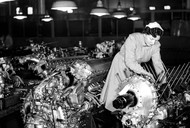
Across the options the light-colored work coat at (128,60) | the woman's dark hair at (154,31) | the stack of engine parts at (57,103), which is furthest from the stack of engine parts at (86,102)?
the woman's dark hair at (154,31)

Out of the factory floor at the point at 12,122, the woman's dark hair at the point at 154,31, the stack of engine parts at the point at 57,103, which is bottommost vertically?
the factory floor at the point at 12,122

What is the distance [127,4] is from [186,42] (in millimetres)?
3237

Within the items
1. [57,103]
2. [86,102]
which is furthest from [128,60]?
[57,103]

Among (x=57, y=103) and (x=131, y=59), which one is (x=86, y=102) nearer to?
(x=57, y=103)

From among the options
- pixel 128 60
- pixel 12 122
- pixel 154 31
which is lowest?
pixel 12 122

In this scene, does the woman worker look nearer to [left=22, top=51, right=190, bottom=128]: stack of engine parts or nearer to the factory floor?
[left=22, top=51, right=190, bottom=128]: stack of engine parts

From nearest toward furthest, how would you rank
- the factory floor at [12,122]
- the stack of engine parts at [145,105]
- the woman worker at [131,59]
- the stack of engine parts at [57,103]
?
the stack of engine parts at [145,105] → the stack of engine parts at [57,103] → the woman worker at [131,59] → the factory floor at [12,122]

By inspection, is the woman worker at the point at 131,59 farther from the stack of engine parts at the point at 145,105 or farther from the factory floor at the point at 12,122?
the factory floor at the point at 12,122

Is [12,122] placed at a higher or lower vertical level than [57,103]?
lower

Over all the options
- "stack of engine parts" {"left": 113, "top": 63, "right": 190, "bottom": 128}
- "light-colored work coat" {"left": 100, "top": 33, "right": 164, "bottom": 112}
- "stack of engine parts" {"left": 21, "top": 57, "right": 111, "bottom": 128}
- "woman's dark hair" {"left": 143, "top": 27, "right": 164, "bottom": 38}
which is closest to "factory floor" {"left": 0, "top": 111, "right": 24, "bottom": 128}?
"stack of engine parts" {"left": 21, "top": 57, "right": 111, "bottom": 128}

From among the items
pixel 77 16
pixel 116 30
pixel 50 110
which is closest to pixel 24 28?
pixel 77 16

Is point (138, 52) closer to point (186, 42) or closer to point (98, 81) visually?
point (98, 81)

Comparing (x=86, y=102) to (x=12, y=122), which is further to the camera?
(x=12, y=122)

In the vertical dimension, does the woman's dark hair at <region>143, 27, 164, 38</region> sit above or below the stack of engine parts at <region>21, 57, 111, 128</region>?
above
